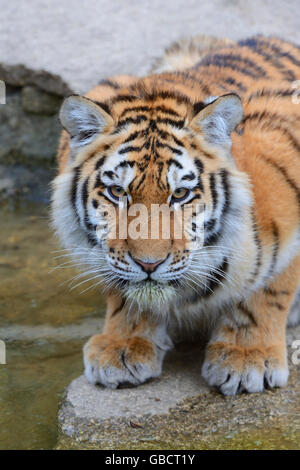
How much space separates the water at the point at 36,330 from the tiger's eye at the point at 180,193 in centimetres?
88

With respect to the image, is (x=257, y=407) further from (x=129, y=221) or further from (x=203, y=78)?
(x=203, y=78)

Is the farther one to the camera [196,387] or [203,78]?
[203,78]

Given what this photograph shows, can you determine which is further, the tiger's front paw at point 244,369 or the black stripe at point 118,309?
the black stripe at point 118,309

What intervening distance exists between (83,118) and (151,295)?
65 centimetres

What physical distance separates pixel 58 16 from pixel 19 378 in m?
3.36

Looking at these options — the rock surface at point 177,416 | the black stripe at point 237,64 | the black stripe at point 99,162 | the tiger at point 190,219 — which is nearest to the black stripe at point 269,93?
the tiger at point 190,219

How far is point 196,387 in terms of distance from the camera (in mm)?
2705

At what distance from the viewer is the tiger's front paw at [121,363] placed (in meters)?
2.69

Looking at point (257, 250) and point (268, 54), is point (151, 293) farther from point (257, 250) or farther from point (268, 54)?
point (268, 54)

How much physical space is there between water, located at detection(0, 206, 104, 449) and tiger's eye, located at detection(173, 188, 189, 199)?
881mm

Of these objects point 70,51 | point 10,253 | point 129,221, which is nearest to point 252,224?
point 129,221

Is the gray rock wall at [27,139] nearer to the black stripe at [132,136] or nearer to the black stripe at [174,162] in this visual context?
the black stripe at [132,136]

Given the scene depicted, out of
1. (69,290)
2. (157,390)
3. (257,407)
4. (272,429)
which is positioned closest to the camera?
(272,429)

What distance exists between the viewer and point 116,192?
2.44 m
